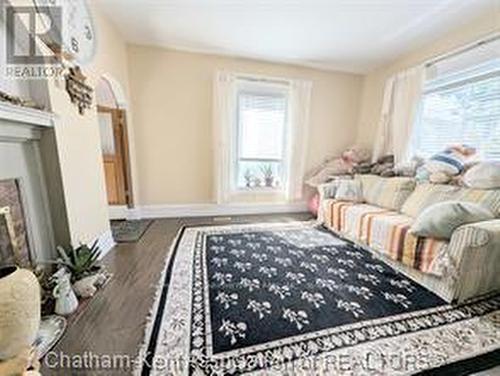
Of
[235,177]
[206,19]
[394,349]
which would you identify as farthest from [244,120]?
[394,349]

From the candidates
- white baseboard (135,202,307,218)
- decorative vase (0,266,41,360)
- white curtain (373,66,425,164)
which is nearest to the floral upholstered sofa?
white curtain (373,66,425,164)

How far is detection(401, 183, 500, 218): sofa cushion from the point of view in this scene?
2160 millimetres

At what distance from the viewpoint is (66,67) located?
2016 millimetres

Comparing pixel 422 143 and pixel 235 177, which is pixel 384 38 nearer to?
pixel 422 143

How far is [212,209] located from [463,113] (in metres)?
3.53

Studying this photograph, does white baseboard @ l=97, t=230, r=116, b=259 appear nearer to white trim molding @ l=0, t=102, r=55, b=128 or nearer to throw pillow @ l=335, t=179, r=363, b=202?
white trim molding @ l=0, t=102, r=55, b=128

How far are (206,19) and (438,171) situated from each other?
303 centimetres

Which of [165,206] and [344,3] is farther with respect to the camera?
[165,206]

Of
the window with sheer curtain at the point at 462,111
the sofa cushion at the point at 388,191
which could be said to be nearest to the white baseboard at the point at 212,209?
the sofa cushion at the point at 388,191

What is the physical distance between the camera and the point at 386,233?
94.3 inches

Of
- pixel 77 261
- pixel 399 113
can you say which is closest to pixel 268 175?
pixel 399 113

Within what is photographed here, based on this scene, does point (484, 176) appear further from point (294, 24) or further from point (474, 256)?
point (294, 24)

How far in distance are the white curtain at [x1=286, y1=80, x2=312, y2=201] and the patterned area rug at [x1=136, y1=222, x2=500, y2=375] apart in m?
1.95

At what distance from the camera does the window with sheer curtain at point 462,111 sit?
2.63 m
